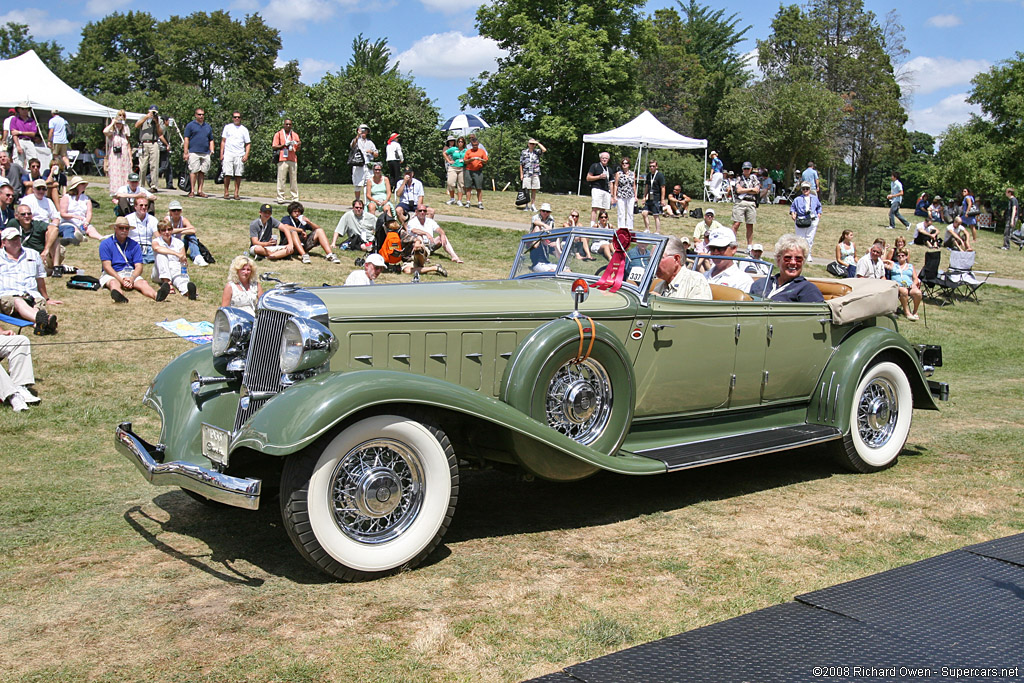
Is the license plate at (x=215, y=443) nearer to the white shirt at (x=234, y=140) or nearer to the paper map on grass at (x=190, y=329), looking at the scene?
the paper map on grass at (x=190, y=329)

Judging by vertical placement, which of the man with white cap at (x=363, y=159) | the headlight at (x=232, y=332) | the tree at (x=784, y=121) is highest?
the tree at (x=784, y=121)

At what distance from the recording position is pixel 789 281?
695cm

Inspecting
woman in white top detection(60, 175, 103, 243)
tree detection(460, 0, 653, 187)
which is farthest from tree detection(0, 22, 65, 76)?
woman in white top detection(60, 175, 103, 243)

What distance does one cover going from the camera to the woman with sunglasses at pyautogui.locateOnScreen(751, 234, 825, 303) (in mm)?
6809

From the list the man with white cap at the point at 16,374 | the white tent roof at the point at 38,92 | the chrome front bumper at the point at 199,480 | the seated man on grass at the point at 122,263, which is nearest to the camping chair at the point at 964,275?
the seated man on grass at the point at 122,263

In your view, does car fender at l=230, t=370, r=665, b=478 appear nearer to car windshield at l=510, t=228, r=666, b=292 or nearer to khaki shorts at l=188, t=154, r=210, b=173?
car windshield at l=510, t=228, r=666, b=292

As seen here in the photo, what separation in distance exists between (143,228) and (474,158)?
34.6ft

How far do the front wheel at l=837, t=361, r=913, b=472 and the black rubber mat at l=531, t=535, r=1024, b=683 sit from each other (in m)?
2.19

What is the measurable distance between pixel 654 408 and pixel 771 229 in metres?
19.4

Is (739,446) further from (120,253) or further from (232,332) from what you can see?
(120,253)

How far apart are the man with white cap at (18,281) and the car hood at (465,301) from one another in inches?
247

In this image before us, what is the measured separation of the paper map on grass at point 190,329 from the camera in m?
10.8

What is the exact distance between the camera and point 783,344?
21.4 ft

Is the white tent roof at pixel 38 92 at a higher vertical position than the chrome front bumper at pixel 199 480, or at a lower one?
higher
